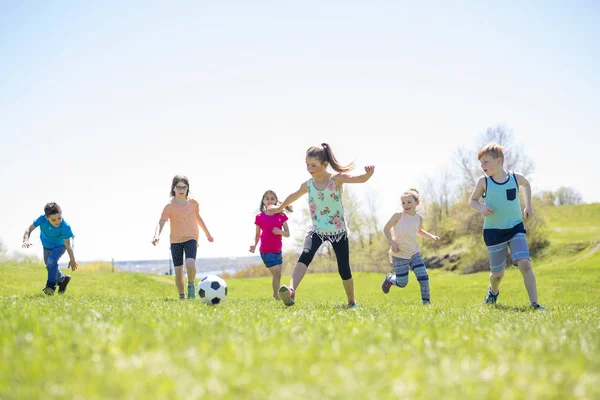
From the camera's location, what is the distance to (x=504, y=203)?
9.78 meters

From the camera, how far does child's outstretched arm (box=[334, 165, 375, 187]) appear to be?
823 cm

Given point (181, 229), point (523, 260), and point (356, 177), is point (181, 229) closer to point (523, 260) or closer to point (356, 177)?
point (356, 177)

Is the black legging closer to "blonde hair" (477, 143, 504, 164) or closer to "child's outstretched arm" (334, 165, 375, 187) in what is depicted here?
"child's outstretched arm" (334, 165, 375, 187)

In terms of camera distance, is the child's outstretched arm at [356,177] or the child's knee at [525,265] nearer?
the child's outstretched arm at [356,177]

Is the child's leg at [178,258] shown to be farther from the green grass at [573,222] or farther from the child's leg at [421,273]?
the green grass at [573,222]

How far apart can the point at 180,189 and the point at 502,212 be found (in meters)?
7.22

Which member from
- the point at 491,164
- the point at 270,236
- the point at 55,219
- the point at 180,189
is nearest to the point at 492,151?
the point at 491,164

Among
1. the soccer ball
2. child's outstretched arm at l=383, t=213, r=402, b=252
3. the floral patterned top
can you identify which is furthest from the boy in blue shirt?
child's outstretched arm at l=383, t=213, r=402, b=252

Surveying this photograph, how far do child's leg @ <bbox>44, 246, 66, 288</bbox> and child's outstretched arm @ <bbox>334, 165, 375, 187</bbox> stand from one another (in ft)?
25.8

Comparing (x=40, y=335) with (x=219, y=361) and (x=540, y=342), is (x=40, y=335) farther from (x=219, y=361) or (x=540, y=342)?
(x=540, y=342)

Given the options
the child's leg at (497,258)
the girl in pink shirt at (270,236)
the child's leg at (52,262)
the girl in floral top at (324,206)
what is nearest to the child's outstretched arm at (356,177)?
the girl in floral top at (324,206)

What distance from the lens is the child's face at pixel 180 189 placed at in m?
12.4

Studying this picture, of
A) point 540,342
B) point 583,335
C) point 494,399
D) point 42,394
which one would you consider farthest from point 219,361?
point 583,335

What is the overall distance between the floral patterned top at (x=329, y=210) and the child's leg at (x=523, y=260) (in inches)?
129
